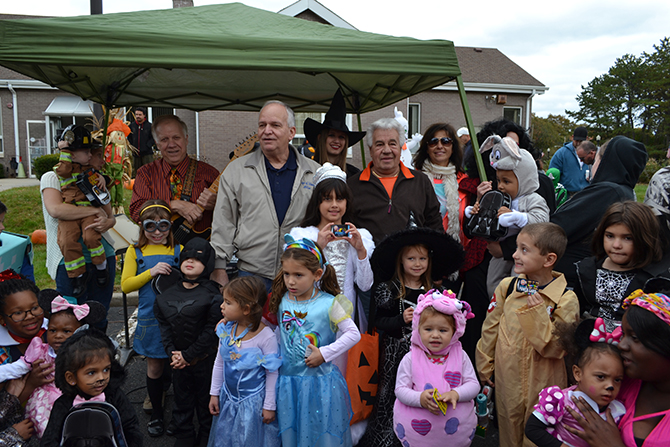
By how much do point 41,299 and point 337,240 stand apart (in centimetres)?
199

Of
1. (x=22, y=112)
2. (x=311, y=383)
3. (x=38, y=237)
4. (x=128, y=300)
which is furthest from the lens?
(x=22, y=112)

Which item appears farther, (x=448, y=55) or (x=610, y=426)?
(x=448, y=55)

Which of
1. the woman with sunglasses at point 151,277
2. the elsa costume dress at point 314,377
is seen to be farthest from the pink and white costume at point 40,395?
the elsa costume dress at point 314,377

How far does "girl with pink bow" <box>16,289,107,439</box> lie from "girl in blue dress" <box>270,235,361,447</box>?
4.36ft

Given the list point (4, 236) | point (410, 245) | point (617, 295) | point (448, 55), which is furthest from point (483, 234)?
point (4, 236)

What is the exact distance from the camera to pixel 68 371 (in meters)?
2.28

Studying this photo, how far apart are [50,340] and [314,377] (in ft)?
5.61

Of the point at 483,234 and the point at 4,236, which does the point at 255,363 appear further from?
the point at 4,236

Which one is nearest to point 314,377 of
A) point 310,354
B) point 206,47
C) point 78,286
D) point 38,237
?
point 310,354

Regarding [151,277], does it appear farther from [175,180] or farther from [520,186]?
[520,186]

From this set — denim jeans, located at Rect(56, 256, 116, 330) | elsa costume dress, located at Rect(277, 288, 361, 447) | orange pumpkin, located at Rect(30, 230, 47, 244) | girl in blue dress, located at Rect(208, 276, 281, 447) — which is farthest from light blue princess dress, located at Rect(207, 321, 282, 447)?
orange pumpkin, located at Rect(30, 230, 47, 244)

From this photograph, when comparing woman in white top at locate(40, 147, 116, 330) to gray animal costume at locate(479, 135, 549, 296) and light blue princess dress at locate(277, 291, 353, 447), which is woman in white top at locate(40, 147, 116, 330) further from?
gray animal costume at locate(479, 135, 549, 296)

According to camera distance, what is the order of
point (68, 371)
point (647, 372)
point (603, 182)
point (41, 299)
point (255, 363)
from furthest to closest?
1. point (603, 182)
2. point (41, 299)
3. point (255, 363)
4. point (68, 371)
5. point (647, 372)

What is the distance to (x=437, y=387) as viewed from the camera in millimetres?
2516
